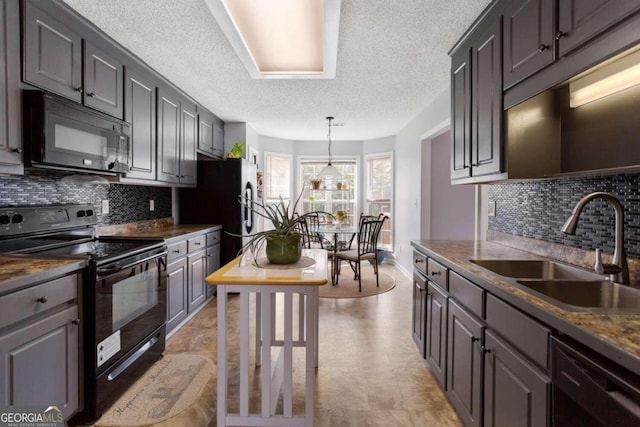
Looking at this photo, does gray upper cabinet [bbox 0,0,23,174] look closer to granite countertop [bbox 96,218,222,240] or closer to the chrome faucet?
granite countertop [bbox 96,218,222,240]

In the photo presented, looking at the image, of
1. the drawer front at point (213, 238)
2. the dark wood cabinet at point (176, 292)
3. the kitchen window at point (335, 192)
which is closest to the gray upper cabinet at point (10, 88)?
the dark wood cabinet at point (176, 292)

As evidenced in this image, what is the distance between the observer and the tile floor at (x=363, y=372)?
186cm

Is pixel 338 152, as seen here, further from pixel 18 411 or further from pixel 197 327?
pixel 18 411

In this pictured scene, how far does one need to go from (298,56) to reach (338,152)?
388 centimetres

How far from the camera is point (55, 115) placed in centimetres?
182

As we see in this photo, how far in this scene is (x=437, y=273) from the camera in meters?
2.03

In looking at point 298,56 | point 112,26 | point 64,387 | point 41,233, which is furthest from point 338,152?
point 64,387

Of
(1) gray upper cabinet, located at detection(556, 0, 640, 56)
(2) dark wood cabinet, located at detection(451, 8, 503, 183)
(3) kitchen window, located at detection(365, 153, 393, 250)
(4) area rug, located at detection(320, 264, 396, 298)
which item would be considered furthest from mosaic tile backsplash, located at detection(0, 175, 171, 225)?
(3) kitchen window, located at detection(365, 153, 393, 250)

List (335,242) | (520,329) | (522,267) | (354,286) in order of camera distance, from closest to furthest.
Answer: (520,329) → (522,267) → (354,286) → (335,242)

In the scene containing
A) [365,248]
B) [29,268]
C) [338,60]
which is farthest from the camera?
[365,248]

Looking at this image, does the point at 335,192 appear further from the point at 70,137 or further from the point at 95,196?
the point at 70,137

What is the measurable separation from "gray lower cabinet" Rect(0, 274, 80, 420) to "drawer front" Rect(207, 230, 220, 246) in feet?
6.76

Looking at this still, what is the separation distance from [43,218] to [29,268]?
2.59 ft

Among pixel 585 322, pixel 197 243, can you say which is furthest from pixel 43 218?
pixel 585 322
